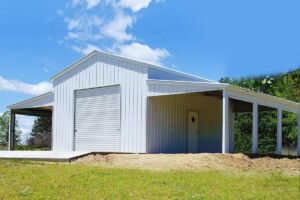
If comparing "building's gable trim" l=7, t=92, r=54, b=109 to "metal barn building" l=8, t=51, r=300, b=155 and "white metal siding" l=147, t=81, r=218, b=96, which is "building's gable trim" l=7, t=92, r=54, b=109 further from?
"white metal siding" l=147, t=81, r=218, b=96

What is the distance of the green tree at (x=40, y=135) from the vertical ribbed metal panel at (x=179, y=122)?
12601mm

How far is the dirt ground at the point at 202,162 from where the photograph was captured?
10727 mm

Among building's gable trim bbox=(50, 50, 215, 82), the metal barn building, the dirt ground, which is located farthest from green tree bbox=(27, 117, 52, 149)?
the dirt ground

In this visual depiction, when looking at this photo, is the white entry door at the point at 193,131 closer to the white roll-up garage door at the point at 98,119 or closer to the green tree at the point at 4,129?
the white roll-up garage door at the point at 98,119

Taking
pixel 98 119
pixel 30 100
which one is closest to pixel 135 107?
pixel 98 119

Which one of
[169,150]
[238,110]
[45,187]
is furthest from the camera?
[238,110]

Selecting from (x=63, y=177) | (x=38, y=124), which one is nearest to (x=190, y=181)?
(x=63, y=177)

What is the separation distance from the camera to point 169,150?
15750mm

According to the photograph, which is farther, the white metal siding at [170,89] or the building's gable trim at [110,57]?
the building's gable trim at [110,57]

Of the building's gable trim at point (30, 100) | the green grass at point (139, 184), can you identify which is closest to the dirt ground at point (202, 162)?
the green grass at point (139, 184)

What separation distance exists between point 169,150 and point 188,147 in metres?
1.79

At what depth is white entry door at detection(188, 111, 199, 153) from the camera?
17.3 m

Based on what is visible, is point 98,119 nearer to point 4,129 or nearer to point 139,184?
point 139,184

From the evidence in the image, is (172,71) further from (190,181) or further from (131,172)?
(190,181)
